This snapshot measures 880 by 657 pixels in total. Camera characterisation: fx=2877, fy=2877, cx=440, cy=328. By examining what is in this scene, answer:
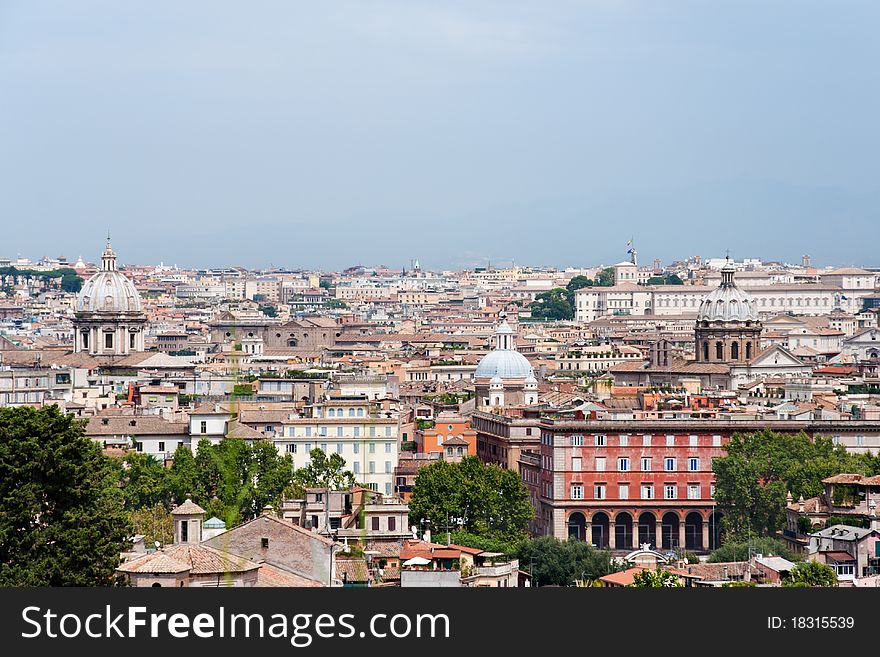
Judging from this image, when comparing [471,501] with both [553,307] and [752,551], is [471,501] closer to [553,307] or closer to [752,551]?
[752,551]

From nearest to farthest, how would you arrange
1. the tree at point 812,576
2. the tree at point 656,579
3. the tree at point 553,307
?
the tree at point 656,579
the tree at point 812,576
the tree at point 553,307

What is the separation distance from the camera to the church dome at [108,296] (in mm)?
108438

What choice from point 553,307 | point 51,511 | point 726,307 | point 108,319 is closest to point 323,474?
point 51,511

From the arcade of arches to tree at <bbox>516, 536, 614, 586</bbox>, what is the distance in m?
10.0

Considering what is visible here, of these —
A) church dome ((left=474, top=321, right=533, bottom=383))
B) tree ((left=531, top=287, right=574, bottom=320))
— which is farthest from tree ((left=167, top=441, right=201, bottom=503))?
tree ((left=531, top=287, right=574, bottom=320))

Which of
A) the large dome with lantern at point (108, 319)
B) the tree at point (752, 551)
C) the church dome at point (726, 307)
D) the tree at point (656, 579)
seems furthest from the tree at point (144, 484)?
the large dome with lantern at point (108, 319)

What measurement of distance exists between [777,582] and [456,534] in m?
10.8

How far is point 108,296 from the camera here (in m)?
109

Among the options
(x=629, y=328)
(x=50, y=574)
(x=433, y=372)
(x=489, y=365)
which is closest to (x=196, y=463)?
(x=50, y=574)

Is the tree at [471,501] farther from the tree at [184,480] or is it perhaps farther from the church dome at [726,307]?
the church dome at [726,307]

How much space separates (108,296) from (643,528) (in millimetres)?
55310

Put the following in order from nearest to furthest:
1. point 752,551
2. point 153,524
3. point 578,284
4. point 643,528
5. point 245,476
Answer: point 153,524 → point 752,551 → point 245,476 → point 643,528 → point 578,284

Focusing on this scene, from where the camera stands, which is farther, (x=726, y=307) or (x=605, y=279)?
(x=605, y=279)

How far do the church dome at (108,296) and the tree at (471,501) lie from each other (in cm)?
5782
